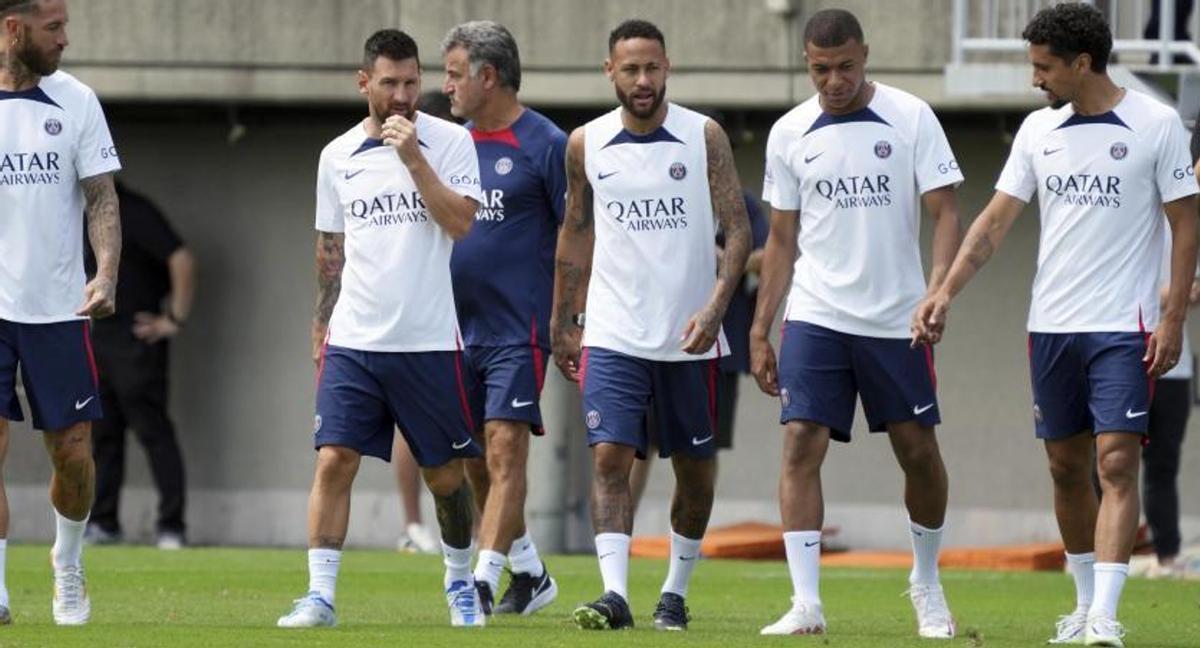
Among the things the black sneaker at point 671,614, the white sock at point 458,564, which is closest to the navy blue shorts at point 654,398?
the black sneaker at point 671,614

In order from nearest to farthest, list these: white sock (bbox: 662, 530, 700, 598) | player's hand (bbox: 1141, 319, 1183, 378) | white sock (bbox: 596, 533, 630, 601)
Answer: player's hand (bbox: 1141, 319, 1183, 378), white sock (bbox: 596, 533, 630, 601), white sock (bbox: 662, 530, 700, 598)

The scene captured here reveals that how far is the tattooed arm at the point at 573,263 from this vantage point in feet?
38.9

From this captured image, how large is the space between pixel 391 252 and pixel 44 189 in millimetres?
1359

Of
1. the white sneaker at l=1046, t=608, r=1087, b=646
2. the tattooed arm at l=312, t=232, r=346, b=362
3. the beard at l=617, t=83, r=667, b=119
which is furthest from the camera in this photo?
the beard at l=617, t=83, r=667, b=119

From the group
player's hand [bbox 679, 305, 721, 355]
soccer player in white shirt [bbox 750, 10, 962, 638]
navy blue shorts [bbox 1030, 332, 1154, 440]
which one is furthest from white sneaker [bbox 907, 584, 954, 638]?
player's hand [bbox 679, 305, 721, 355]

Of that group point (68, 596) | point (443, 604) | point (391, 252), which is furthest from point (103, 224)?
point (443, 604)

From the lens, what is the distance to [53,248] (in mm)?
11023

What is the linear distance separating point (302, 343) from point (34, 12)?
1090cm

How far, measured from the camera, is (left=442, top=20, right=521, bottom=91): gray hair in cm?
1234

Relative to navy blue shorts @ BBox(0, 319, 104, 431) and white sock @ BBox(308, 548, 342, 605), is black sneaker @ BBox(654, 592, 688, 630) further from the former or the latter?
navy blue shorts @ BBox(0, 319, 104, 431)

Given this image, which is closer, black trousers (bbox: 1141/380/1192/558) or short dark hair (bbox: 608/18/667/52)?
short dark hair (bbox: 608/18/667/52)

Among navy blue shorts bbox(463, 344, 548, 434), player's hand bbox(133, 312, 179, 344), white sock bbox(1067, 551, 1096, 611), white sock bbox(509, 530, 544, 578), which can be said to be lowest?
player's hand bbox(133, 312, 179, 344)

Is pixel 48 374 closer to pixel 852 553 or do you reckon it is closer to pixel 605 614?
pixel 605 614

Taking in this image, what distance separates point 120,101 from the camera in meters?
20.6
